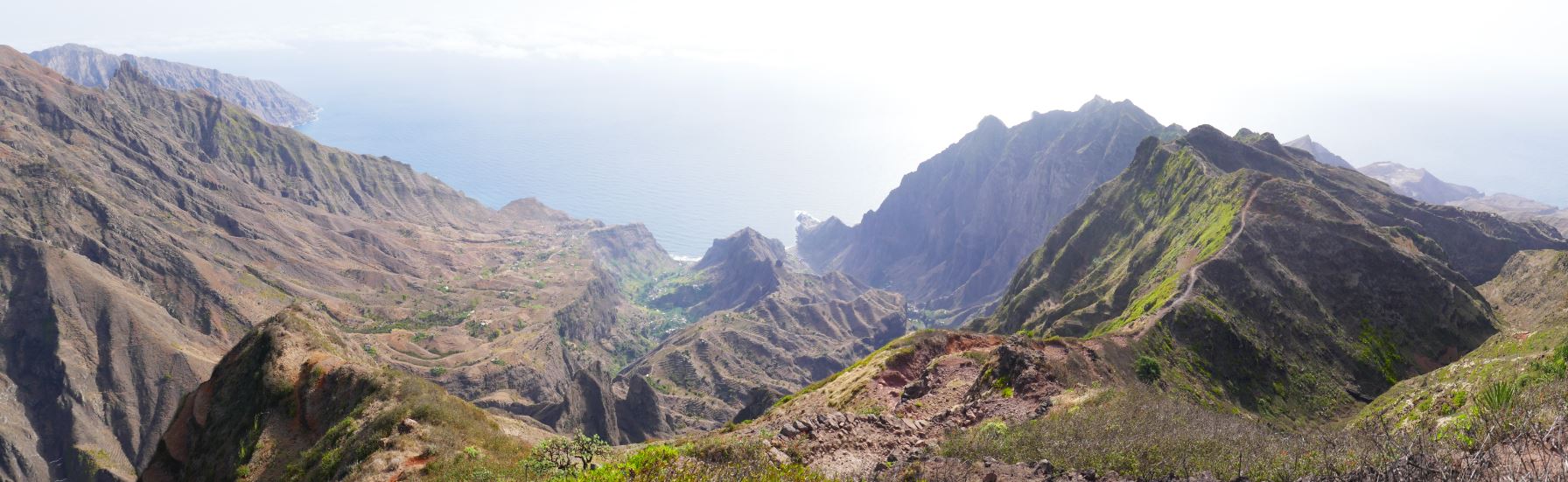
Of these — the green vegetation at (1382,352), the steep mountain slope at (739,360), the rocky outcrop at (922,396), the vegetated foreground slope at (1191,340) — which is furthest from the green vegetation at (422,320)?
the green vegetation at (1382,352)

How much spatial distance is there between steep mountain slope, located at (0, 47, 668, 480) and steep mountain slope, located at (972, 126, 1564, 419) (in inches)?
3072

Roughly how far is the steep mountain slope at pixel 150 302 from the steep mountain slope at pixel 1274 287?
78016mm

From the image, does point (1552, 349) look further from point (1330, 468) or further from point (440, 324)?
point (440, 324)

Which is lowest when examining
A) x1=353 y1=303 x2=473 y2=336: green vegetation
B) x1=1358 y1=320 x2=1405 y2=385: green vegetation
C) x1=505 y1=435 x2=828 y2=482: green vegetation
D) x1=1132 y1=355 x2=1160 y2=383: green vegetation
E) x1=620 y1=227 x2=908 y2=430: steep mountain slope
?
x1=620 y1=227 x2=908 y2=430: steep mountain slope

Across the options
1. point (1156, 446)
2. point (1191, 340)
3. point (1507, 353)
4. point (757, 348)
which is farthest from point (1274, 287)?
point (757, 348)

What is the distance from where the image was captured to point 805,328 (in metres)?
190

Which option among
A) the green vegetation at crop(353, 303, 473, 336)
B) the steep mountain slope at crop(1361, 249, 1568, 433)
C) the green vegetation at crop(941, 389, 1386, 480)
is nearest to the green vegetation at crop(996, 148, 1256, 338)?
the steep mountain slope at crop(1361, 249, 1568, 433)

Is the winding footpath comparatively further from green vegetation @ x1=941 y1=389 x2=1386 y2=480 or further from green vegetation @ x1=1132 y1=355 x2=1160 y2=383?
green vegetation @ x1=941 y1=389 x2=1386 y2=480

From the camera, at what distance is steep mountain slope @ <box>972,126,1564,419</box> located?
175 ft

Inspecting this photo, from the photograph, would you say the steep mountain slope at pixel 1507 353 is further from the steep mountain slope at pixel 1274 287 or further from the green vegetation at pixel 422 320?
the green vegetation at pixel 422 320

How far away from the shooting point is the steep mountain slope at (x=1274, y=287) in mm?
53219

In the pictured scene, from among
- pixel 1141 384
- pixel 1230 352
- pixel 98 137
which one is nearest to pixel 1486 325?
pixel 1230 352

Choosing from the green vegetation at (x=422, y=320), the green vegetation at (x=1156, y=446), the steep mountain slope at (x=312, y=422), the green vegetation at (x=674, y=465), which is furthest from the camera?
the green vegetation at (x=422, y=320)

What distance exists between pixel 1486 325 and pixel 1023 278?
220 feet
